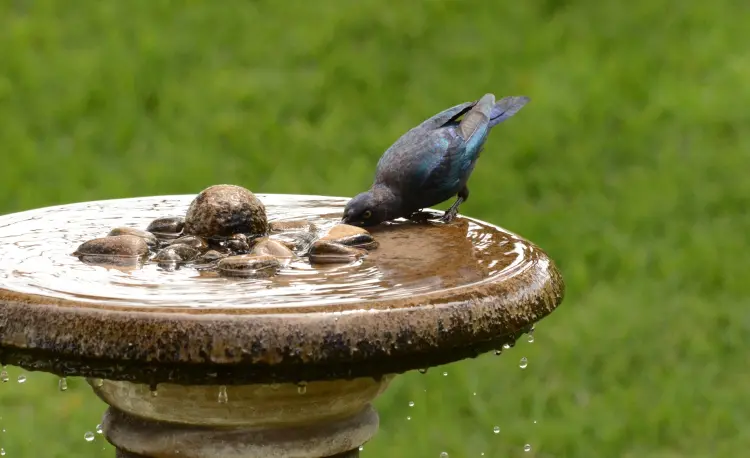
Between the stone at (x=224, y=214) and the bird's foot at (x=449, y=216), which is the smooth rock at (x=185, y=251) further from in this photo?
the bird's foot at (x=449, y=216)

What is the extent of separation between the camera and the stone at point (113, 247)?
2.55 m

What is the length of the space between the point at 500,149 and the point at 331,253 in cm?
404

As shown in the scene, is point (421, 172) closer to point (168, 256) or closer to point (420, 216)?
point (420, 216)

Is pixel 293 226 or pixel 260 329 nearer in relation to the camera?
pixel 260 329

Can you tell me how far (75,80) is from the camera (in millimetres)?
6977

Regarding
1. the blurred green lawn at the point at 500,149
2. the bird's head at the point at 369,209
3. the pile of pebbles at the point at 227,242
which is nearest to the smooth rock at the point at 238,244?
the pile of pebbles at the point at 227,242

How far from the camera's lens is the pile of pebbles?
251 centimetres

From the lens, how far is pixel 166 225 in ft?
9.41

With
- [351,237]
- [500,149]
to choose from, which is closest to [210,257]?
[351,237]

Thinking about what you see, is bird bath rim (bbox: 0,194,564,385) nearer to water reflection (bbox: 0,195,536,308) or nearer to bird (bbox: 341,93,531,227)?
water reflection (bbox: 0,195,536,308)

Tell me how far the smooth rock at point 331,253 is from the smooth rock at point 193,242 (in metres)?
0.26

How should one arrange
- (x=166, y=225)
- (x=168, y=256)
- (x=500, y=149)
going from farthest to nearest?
(x=500, y=149), (x=166, y=225), (x=168, y=256)

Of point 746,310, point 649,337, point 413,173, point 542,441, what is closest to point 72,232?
point 413,173

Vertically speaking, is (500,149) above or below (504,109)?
below
